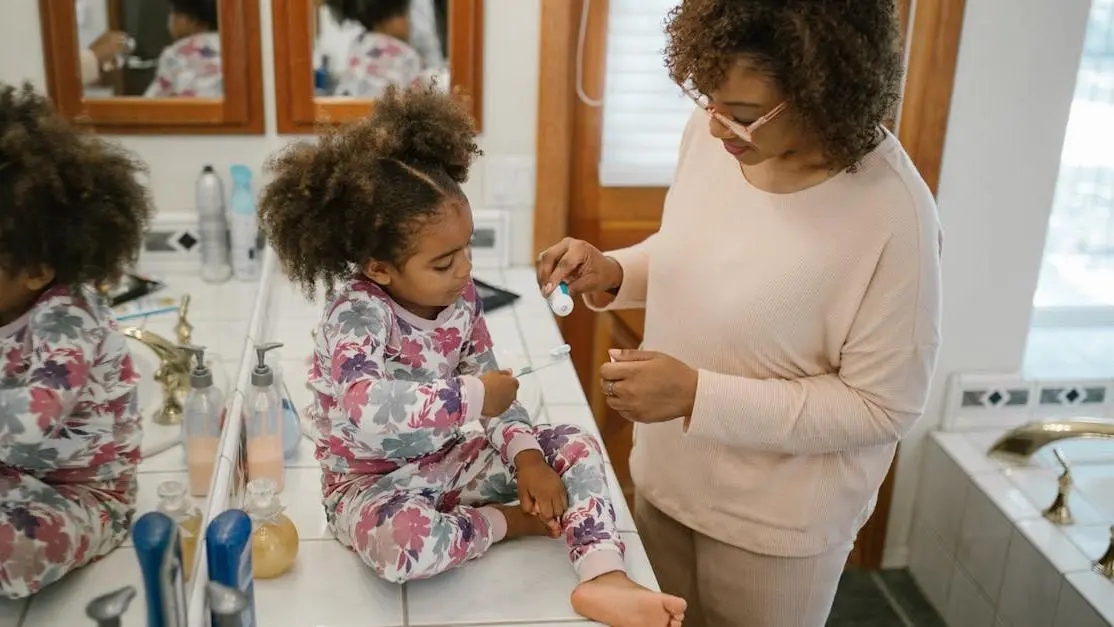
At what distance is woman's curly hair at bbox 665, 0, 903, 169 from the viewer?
109 cm

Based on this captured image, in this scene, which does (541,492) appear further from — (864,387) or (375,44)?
(375,44)

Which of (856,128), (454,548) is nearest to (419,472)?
(454,548)

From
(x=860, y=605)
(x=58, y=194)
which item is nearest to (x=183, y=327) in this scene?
(x=58, y=194)

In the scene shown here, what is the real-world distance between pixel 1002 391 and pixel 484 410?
1611mm

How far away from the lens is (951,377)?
2.35 meters

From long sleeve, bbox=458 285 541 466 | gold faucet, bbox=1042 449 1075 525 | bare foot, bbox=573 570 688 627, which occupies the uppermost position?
long sleeve, bbox=458 285 541 466

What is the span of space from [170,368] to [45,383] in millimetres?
310

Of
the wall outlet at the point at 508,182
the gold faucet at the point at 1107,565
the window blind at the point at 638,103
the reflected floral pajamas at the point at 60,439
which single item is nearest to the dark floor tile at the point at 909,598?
the gold faucet at the point at 1107,565

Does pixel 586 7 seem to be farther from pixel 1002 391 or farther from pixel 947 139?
pixel 1002 391

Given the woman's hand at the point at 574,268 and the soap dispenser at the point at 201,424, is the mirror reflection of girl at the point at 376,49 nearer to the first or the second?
the woman's hand at the point at 574,268

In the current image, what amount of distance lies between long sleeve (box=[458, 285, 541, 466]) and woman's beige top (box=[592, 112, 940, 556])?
0.68 feet

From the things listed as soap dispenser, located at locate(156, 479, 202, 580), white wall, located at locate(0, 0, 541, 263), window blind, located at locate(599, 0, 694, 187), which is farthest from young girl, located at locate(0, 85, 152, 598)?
window blind, located at locate(599, 0, 694, 187)

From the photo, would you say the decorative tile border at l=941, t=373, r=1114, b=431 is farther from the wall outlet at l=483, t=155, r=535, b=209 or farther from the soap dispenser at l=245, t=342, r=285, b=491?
the soap dispenser at l=245, t=342, r=285, b=491

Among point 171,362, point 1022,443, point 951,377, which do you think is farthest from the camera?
point 951,377
